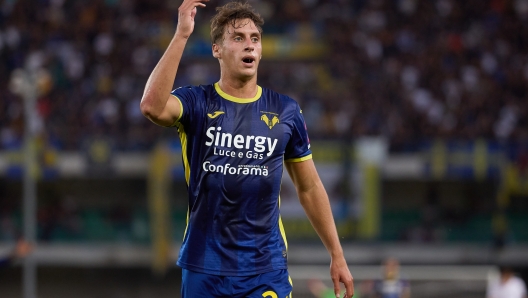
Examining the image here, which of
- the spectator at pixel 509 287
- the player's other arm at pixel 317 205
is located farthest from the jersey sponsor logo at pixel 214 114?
the spectator at pixel 509 287

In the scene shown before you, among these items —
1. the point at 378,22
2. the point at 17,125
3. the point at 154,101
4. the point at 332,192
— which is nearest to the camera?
the point at 154,101

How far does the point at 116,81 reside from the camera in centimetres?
2411

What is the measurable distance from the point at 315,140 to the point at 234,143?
17.3 meters

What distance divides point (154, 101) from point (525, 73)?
21324mm

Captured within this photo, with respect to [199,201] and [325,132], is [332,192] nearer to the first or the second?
[325,132]

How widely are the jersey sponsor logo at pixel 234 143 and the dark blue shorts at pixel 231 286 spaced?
629 millimetres

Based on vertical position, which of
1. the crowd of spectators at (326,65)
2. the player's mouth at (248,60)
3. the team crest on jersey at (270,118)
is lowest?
the team crest on jersey at (270,118)

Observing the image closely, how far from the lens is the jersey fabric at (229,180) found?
440cm

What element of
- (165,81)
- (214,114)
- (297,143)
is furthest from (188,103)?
(297,143)

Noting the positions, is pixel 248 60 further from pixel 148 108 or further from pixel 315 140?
pixel 315 140

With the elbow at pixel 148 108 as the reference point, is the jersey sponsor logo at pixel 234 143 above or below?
below

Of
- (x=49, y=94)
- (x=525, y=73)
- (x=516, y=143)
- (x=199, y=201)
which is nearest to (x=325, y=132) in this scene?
(x=516, y=143)

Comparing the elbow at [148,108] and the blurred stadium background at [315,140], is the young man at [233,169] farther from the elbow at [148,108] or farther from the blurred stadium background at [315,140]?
the blurred stadium background at [315,140]

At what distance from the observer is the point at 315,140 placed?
2169 centimetres
